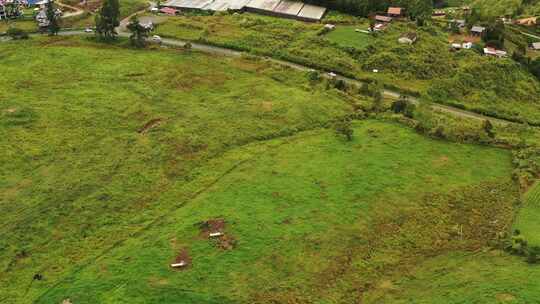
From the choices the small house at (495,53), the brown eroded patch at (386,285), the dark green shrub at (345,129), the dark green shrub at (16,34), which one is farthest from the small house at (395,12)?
the brown eroded patch at (386,285)

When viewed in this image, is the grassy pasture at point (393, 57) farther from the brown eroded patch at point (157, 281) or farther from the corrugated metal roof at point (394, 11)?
the brown eroded patch at point (157, 281)

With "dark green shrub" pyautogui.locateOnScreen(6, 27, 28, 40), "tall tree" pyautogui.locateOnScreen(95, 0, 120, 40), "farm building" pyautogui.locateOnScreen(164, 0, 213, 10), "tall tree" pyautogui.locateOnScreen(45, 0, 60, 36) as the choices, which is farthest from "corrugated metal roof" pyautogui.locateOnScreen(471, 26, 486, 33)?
"dark green shrub" pyautogui.locateOnScreen(6, 27, 28, 40)

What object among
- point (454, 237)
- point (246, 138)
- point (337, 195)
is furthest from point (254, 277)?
point (246, 138)

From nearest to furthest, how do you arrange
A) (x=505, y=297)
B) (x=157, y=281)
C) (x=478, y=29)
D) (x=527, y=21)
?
(x=505, y=297), (x=157, y=281), (x=478, y=29), (x=527, y=21)

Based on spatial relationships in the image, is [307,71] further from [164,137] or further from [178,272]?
[178,272]

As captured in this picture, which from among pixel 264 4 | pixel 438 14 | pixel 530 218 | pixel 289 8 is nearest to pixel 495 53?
pixel 438 14

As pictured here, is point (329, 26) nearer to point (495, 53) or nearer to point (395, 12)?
point (395, 12)
